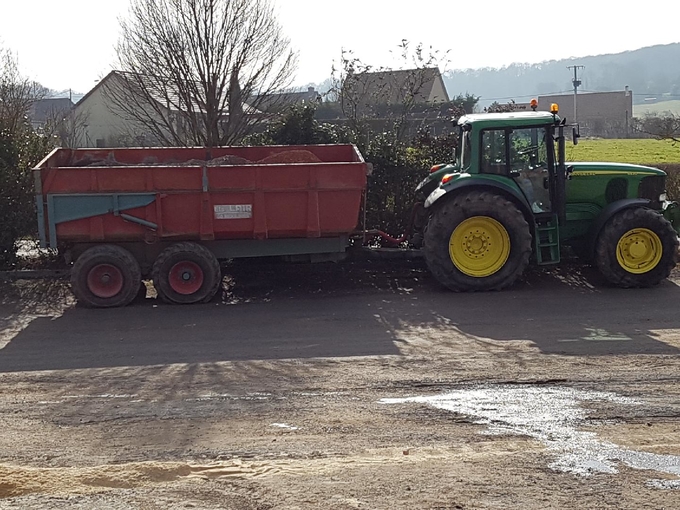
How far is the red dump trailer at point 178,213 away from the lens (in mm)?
10836

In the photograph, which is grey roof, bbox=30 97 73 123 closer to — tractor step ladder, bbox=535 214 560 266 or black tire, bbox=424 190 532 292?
black tire, bbox=424 190 532 292

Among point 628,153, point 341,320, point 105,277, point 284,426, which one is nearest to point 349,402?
point 284,426

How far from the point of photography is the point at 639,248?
36.6 feet

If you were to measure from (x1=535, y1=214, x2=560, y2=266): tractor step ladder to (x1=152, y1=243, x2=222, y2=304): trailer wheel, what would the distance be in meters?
4.24

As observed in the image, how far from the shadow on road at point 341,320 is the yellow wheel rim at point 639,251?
1.10ft

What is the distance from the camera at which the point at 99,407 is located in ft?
22.0

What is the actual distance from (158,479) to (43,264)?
9.26 m

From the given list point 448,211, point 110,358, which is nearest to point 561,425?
point 110,358

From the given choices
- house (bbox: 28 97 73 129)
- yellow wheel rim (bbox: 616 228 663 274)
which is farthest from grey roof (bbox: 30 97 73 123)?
yellow wheel rim (bbox: 616 228 663 274)

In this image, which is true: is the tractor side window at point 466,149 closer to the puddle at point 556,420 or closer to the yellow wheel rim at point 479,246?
the yellow wheel rim at point 479,246

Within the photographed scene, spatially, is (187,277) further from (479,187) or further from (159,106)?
(159,106)

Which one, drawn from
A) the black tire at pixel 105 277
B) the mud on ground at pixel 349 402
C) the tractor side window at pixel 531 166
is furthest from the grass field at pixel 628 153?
the black tire at pixel 105 277

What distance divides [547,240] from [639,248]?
118 centimetres

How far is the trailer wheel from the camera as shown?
1098 cm
